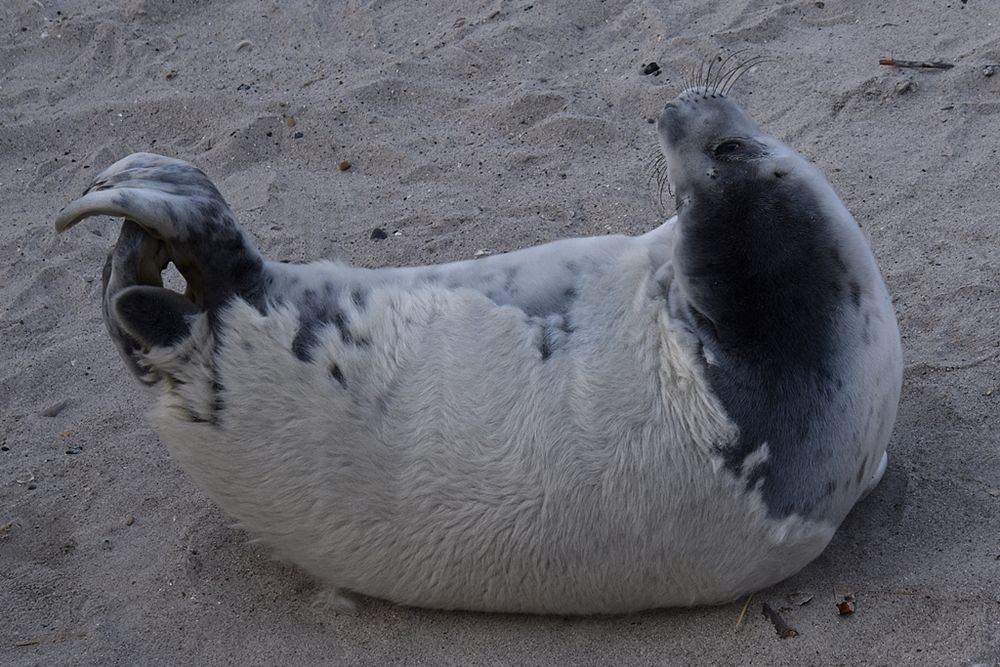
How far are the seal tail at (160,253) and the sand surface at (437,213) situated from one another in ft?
2.40

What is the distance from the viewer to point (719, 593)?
2.78 m

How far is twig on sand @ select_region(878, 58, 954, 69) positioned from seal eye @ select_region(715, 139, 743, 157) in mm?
2072

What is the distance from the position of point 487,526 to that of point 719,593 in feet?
1.85

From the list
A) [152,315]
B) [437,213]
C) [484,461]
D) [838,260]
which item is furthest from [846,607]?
[437,213]

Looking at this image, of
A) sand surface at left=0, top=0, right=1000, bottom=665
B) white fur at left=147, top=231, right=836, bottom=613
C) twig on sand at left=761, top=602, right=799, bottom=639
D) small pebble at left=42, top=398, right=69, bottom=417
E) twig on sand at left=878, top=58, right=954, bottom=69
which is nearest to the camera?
white fur at left=147, top=231, right=836, bottom=613

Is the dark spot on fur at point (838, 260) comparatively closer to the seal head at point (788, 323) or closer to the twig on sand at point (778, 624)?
the seal head at point (788, 323)

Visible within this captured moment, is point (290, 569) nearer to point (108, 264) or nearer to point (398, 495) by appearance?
point (398, 495)

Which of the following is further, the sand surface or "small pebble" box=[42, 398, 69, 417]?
"small pebble" box=[42, 398, 69, 417]

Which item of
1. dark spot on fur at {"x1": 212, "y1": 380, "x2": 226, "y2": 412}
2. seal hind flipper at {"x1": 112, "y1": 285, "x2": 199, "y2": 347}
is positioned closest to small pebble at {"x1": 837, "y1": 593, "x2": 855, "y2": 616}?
dark spot on fur at {"x1": 212, "y1": 380, "x2": 226, "y2": 412}

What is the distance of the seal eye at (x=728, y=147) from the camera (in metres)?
2.93

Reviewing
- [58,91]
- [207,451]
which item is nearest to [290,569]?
[207,451]

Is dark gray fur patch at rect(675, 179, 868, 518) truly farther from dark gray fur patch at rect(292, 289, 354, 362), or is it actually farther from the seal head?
dark gray fur patch at rect(292, 289, 354, 362)

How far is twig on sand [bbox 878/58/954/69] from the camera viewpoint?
4.64 meters

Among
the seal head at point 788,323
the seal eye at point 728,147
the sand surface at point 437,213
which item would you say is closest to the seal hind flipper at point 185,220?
the sand surface at point 437,213
